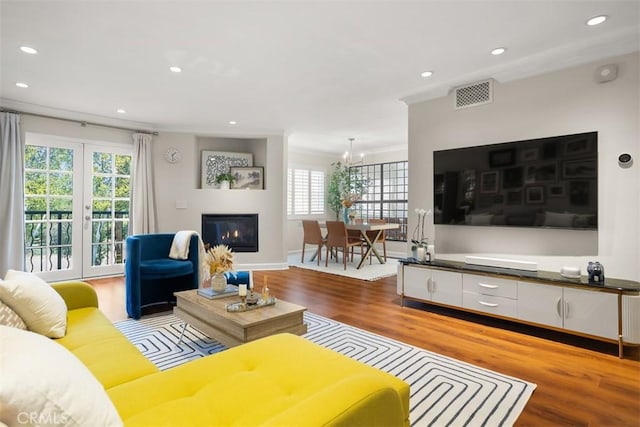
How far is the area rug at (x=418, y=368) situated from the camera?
1845mm

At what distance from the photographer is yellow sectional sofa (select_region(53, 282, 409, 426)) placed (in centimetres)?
93

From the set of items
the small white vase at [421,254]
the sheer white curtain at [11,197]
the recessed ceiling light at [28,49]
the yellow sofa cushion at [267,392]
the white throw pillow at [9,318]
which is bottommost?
the yellow sofa cushion at [267,392]

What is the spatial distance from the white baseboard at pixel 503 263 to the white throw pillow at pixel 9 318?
363 cm

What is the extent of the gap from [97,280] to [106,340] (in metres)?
4.14

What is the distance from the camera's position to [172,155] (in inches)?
230

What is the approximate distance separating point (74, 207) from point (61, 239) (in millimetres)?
502

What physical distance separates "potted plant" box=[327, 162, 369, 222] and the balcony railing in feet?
15.5

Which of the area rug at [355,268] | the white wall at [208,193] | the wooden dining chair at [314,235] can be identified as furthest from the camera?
the wooden dining chair at [314,235]

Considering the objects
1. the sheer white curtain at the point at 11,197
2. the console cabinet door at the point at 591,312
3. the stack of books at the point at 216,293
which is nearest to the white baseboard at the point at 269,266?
the sheer white curtain at the point at 11,197

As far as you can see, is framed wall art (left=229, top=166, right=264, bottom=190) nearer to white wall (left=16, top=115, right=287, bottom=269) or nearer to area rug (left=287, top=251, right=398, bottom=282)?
white wall (left=16, top=115, right=287, bottom=269)

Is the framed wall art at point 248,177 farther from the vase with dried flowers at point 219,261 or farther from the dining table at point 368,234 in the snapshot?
the vase with dried flowers at point 219,261

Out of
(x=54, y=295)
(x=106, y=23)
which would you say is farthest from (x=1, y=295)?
(x=106, y=23)

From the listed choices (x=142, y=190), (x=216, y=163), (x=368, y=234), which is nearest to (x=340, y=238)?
(x=368, y=234)

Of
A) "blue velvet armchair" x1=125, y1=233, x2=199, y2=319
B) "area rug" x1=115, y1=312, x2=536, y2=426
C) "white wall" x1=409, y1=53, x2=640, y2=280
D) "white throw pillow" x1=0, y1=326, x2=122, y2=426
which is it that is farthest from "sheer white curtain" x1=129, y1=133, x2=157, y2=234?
"white throw pillow" x1=0, y1=326, x2=122, y2=426
